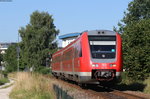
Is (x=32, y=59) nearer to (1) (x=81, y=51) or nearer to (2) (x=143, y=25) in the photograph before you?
(2) (x=143, y=25)

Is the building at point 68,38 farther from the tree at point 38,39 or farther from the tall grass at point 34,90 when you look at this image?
the tall grass at point 34,90

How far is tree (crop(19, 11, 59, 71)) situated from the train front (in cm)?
4561

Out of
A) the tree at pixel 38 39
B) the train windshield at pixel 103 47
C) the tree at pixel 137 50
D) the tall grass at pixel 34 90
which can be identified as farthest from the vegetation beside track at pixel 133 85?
the tree at pixel 38 39

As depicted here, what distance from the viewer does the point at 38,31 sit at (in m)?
65.6

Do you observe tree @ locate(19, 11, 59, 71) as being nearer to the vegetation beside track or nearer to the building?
the building

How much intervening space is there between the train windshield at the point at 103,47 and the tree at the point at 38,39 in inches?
1793

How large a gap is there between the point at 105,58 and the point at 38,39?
159ft

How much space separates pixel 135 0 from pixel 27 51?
23675mm

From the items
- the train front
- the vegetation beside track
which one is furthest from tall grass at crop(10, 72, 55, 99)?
the vegetation beside track

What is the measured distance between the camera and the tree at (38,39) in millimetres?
65062

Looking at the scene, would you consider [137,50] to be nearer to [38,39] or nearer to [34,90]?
[34,90]

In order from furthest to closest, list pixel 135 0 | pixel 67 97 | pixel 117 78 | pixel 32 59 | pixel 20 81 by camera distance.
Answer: pixel 32 59
pixel 135 0
pixel 20 81
pixel 117 78
pixel 67 97

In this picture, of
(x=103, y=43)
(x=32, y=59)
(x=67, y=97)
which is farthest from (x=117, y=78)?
(x=32, y=59)

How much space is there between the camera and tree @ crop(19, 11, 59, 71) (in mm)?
65062
